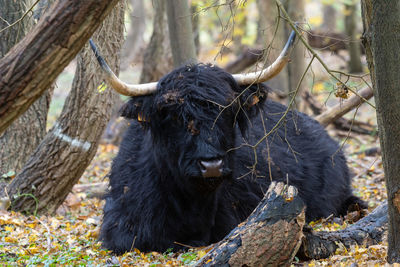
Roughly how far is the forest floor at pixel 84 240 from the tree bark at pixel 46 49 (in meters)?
2.19

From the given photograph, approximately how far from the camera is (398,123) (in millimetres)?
3596

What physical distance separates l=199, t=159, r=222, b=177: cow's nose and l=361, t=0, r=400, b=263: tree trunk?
1.72 metres

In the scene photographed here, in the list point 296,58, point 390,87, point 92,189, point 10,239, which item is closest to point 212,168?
point 390,87

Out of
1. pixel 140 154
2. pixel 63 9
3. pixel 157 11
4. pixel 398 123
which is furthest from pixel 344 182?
pixel 157 11

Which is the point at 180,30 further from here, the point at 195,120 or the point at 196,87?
the point at 195,120

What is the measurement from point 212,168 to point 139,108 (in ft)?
3.95

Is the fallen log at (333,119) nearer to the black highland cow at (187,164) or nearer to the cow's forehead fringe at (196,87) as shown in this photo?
the black highland cow at (187,164)

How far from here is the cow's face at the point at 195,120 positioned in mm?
5207

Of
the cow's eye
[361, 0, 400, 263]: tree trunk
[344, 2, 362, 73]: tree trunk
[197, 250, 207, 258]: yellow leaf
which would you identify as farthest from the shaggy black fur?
[344, 2, 362, 73]: tree trunk

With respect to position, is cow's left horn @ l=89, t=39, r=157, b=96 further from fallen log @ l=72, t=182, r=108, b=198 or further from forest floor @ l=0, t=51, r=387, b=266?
fallen log @ l=72, t=182, r=108, b=198

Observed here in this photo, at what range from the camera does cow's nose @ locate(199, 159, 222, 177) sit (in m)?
5.06

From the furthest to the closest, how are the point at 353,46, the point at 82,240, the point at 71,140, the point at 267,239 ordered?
the point at 353,46, the point at 71,140, the point at 82,240, the point at 267,239

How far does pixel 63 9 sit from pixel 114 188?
141 inches

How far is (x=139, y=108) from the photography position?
579 cm
